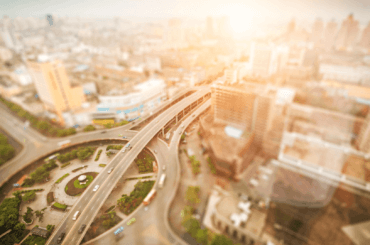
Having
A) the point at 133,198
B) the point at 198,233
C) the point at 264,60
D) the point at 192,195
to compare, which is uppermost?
the point at 264,60

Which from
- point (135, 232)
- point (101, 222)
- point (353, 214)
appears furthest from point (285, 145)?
point (101, 222)

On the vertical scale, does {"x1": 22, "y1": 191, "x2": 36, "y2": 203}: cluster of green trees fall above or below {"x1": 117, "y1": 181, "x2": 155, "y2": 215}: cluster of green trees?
below

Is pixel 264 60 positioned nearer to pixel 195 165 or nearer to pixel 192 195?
pixel 195 165

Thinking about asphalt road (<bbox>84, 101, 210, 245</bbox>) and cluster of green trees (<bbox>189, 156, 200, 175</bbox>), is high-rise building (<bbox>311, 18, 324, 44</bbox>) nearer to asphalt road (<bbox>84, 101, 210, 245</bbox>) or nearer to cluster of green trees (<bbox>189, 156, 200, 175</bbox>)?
asphalt road (<bbox>84, 101, 210, 245</bbox>)

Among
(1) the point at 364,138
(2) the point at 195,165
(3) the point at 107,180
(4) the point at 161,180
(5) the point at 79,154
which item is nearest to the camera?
→ (1) the point at 364,138

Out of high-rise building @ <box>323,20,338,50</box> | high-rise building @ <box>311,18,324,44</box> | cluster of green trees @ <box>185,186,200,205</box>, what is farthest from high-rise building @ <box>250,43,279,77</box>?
cluster of green trees @ <box>185,186,200,205</box>

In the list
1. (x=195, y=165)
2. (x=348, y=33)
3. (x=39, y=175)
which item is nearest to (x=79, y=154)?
(x=39, y=175)

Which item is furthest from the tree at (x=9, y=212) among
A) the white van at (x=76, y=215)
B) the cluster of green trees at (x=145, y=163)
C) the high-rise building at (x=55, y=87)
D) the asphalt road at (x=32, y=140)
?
the high-rise building at (x=55, y=87)

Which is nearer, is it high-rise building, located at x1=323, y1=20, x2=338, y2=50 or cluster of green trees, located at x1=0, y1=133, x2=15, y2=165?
high-rise building, located at x1=323, y1=20, x2=338, y2=50
